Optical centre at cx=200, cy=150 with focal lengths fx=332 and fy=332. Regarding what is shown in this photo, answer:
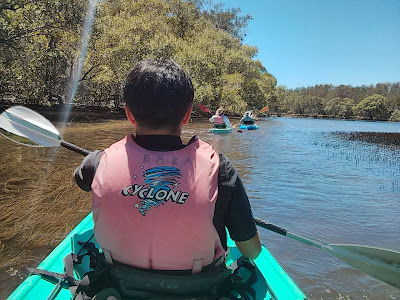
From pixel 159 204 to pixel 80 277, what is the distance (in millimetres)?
1050

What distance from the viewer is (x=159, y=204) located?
1.25 meters

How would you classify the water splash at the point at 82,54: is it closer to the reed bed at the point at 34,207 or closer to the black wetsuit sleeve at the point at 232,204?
the reed bed at the point at 34,207

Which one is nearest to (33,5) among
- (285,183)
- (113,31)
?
(113,31)

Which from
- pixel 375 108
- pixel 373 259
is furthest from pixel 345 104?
pixel 373 259

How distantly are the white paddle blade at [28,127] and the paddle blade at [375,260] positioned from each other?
223 centimetres

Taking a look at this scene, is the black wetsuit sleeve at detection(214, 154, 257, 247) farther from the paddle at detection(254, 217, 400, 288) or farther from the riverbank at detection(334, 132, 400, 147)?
the riverbank at detection(334, 132, 400, 147)

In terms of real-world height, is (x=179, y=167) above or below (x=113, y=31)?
below

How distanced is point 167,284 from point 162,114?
0.67 m

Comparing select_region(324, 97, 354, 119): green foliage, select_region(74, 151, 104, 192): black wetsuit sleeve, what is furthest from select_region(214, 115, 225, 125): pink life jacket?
select_region(324, 97, 354, 119): green foliage

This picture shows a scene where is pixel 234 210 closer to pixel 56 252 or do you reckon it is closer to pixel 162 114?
pixel 162 114

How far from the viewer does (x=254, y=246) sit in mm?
1484

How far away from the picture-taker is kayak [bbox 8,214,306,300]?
5.76 feet

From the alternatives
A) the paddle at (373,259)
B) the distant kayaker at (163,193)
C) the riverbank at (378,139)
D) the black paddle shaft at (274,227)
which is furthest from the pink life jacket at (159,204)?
the riverbank at (378,139)

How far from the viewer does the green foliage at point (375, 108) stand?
223ft
